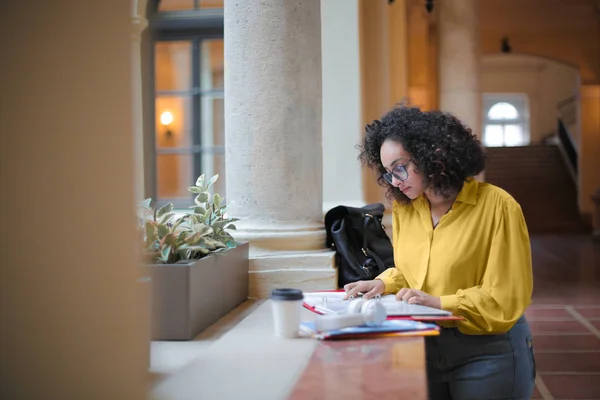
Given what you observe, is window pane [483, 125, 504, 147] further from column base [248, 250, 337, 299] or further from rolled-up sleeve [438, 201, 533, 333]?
rolled-up sleeve [438, 201, 533, 333]

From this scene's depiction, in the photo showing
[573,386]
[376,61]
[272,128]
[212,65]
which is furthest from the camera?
[212,65]

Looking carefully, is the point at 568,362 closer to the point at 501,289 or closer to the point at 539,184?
the point at 501,289

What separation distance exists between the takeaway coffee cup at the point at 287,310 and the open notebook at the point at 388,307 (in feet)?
0.64

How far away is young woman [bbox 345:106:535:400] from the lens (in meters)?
2.32

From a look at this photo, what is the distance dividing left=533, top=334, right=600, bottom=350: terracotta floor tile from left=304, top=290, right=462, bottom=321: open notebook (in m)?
3.12

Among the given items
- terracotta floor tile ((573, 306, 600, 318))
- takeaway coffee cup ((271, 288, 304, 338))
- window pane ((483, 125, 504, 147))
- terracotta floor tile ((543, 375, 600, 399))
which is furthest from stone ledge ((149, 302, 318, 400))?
window pane ((483, 125, 504, 147))

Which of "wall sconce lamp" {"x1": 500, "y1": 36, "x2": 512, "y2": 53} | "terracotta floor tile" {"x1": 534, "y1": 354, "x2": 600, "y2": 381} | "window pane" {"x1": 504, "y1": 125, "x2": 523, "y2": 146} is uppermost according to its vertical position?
"wall sconce lamp" {"x1": 500, "y1": 36, "x2": 512, "y2": 53}

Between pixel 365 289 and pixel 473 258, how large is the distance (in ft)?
1.16

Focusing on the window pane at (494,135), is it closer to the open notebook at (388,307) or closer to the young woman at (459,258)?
the young woman at (459,258)

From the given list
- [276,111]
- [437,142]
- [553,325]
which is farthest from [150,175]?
[437,142]

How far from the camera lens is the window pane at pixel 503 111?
89.5 feet

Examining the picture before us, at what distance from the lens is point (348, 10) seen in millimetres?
5504

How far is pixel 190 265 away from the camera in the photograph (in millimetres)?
2400

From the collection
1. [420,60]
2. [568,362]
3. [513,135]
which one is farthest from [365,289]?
[513,135]
